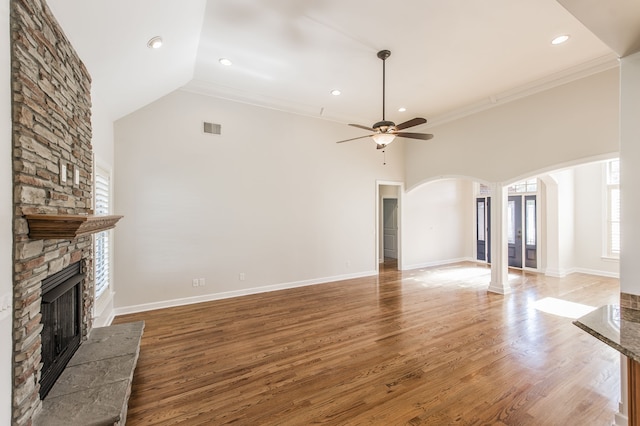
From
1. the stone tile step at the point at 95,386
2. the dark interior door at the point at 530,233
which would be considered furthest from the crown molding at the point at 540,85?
the stone tile step at the point at 95,386

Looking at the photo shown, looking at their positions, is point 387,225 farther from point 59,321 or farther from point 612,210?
point 59,321

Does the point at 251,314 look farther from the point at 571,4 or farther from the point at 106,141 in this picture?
the point at 571,4

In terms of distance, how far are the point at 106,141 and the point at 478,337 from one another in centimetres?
550

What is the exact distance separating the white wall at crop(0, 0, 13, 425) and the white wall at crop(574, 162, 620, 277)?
983cm

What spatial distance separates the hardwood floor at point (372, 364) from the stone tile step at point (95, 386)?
34cm

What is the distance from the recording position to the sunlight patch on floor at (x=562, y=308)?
421 cm

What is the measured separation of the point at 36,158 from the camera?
171cm

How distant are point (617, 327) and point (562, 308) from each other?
3968 millimetres

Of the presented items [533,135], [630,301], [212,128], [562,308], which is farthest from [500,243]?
[212,128]

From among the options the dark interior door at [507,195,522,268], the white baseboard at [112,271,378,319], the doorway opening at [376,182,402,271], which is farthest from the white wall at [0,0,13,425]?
the dark interior door at [507,195,522,268]

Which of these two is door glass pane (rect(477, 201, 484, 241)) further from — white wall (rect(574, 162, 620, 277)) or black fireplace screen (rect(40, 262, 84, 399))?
black fireplace screen (rect(40, 262, 84, 399))

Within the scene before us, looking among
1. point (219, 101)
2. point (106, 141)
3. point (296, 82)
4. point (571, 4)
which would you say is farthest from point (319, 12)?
point (106, 141)

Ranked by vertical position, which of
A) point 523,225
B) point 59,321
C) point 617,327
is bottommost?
point 59,321

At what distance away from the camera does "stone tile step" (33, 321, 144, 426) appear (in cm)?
168
